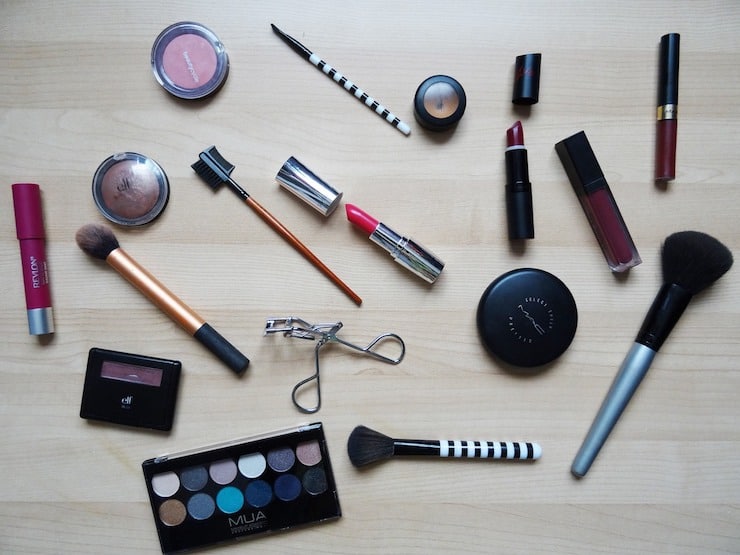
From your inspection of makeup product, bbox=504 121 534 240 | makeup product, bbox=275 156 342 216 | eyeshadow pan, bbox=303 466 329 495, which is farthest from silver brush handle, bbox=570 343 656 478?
makeup product, bbox=275 156 342 216

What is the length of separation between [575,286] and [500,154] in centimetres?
20

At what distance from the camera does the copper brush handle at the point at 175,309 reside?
724 millimetres

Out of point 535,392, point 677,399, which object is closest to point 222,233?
point 535,392

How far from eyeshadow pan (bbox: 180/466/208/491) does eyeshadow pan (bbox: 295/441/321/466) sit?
0.40ft

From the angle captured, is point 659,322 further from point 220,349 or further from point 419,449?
point 220,349

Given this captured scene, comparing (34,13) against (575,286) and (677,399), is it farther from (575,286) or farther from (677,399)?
(677,399)

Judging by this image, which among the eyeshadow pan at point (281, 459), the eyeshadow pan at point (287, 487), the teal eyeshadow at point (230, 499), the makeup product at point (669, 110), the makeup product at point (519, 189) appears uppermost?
the makeup product at point (669, 110)

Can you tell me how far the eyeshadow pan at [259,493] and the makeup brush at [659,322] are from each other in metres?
0.40

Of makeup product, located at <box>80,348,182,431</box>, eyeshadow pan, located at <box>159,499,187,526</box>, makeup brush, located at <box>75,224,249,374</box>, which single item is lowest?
eyeshadow pan, located at <box>159,499,187,526</box>

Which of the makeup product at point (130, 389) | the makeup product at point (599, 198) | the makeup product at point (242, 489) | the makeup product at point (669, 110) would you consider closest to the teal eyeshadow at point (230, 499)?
the makeup product at point (242, 489)

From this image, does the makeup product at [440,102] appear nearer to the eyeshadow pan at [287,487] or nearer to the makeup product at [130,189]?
the makeup product at [130,189]

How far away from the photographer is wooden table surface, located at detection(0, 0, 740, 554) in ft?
2.45

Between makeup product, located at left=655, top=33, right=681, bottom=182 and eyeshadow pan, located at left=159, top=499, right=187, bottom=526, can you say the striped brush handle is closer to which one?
eyeshadow pan, located at left=159, top=499, right=187, bottom=526

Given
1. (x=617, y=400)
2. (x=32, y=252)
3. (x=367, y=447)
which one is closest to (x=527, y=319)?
(x=617, y=400)
